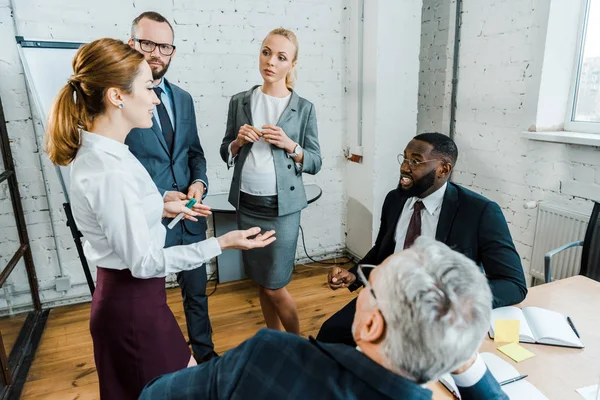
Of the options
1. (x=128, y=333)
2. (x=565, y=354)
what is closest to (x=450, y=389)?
(x=565, y=354)

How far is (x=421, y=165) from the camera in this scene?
5.25 feet

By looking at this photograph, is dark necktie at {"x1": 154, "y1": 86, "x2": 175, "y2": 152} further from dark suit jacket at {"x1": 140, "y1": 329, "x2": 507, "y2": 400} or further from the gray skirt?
dark suit jacket at {"x1": 140, "y1": 329, "x2": 507, "y2": 400}

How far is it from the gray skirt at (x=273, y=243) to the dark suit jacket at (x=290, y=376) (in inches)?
48.1

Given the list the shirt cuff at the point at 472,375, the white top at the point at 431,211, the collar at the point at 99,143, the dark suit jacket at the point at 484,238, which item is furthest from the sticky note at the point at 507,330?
the collar at the point at 99,143

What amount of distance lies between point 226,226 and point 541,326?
86.5 inches

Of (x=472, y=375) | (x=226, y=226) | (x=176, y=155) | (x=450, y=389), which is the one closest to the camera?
(x=472, y=375)

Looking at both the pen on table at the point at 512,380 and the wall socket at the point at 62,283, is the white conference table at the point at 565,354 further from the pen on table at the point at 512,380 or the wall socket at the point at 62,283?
the wall socket at the point at 62,283

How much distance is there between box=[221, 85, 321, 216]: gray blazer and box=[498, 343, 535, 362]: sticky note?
108 cm

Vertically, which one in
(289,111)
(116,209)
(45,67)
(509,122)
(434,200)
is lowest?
(434,200)

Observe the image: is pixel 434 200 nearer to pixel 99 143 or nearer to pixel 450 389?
pixel 450 389

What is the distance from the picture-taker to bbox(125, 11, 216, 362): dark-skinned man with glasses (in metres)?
1.72

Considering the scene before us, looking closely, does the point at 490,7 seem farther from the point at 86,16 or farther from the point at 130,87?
the point at 86,16

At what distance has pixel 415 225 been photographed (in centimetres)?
166

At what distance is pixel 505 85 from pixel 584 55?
0.42 meters
